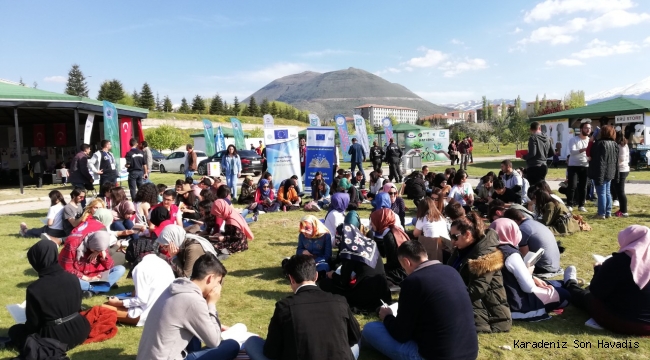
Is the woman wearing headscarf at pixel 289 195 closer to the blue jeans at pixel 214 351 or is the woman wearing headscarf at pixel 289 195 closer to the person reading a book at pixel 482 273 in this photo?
the person reading a book at pixel 482 273

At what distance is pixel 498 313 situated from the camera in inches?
161

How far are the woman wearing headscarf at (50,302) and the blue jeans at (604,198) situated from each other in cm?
916

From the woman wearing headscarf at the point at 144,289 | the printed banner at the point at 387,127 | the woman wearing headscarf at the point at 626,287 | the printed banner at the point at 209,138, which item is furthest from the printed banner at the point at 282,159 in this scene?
the printed banner at the point at 209,138

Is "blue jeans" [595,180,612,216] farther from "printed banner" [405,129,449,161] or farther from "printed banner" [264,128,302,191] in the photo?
"printed banner" [405,129,449,161]

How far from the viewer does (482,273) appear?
12.7ft

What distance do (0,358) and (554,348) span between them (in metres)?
4.75

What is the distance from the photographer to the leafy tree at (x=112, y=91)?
199 feet

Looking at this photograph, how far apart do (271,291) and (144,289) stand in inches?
67.4

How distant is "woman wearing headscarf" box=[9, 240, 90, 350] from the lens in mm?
3645

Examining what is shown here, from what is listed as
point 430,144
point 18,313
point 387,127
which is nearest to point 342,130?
point 387,127

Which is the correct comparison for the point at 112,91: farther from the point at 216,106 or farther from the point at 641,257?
the point at 641,257

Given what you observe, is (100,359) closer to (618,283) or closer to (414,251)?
(414,251)

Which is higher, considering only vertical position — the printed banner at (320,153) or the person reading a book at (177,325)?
the printed banner at (320,153)

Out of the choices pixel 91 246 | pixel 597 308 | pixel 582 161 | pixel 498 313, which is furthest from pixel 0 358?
pixel 582 161
